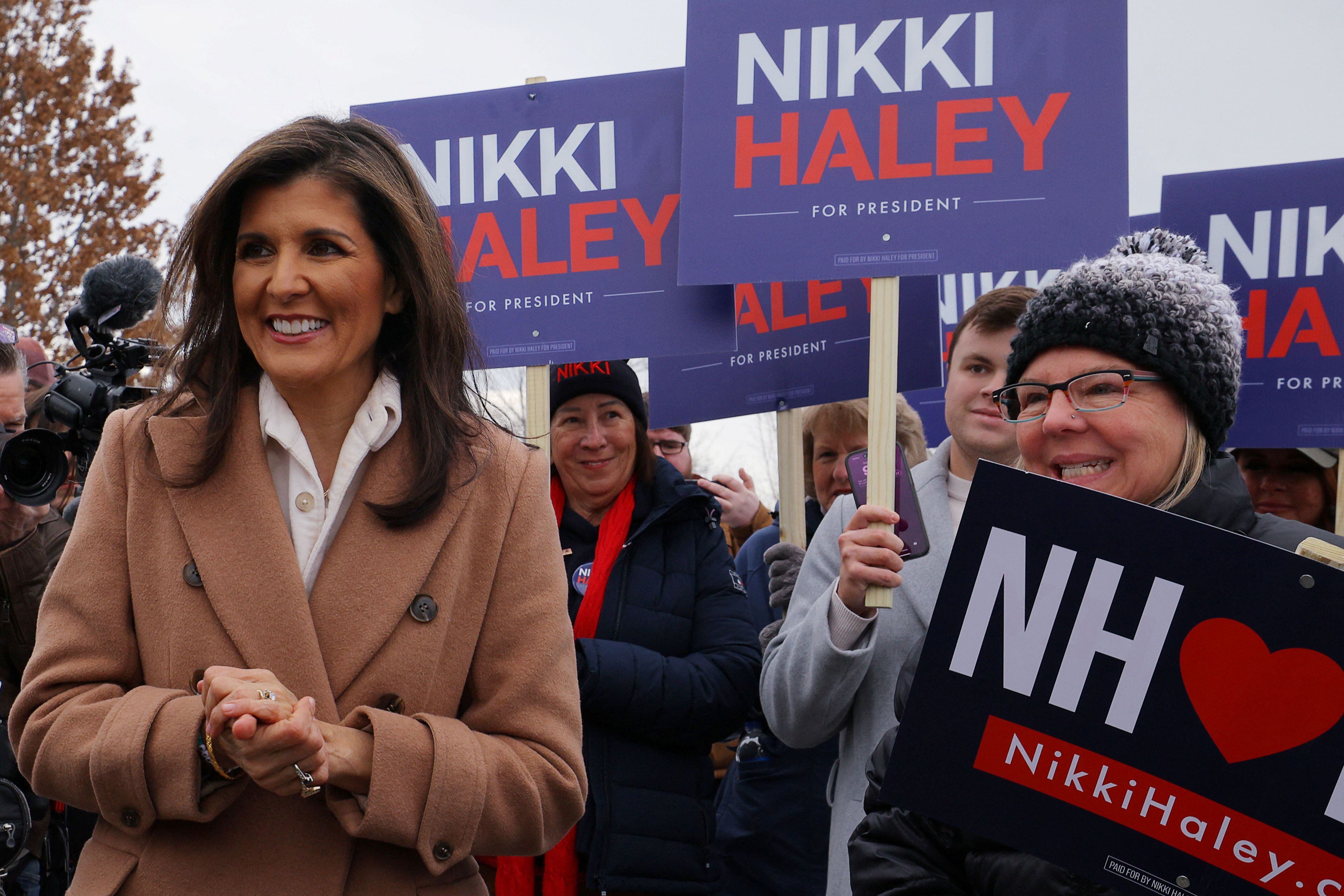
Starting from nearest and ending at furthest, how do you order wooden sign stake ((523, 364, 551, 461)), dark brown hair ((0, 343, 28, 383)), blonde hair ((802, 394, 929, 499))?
1. wooden sign stake ((523, 364, 551, 461))
2. dark brown hair ((0, 343, 28, 383))
3. blonde hair ((802, 394, 929, 499))

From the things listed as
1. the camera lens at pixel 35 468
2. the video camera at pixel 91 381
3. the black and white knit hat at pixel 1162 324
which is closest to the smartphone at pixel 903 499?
the black and white knit hat at pixel 1162 324

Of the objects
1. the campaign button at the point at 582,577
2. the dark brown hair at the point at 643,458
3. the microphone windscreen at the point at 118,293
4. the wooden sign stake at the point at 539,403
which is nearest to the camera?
the wooden sign stake at the point at 539,403

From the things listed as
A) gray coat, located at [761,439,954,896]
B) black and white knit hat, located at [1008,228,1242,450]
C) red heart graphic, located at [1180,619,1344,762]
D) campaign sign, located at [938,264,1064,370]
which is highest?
campaign sign, located at [938,264,1064,370]

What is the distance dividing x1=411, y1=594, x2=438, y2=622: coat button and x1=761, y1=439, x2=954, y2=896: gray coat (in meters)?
1.11

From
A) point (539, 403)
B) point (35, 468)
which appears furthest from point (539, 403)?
point (35, 468)

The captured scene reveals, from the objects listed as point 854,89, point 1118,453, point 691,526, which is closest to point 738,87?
point 854,89

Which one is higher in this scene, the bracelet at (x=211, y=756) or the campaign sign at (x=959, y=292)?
the campaign sign at (x=959, y=292)

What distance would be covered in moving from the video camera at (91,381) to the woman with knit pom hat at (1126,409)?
8.02ft

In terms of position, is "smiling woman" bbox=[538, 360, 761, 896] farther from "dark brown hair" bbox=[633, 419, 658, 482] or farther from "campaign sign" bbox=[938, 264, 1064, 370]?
"campaign sign" bbox=[938, 264, 1064, 370]

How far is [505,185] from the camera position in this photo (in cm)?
395

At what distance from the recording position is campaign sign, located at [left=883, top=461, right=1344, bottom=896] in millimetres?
1520

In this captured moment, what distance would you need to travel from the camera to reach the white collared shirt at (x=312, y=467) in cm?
197

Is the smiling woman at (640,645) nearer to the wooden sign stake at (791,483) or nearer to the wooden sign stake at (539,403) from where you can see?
the wooden sign stake at (539,403)

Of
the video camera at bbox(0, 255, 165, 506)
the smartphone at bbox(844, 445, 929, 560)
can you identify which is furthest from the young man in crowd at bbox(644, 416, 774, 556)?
the video camera at bbox(0, 255, 165, 506)
